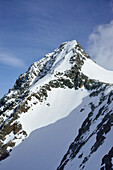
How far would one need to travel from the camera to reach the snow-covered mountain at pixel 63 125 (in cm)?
1488

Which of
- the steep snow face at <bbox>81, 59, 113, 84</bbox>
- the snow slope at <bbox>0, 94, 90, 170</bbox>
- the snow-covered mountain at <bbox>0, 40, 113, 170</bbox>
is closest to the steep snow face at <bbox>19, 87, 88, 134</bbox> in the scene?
the snow-covered mountain at <bbox>0, 40, 113, 170</bbox>

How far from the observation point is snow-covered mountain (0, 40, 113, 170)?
1488cm

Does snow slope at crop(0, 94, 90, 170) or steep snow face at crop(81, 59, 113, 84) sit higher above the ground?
steep snow face at crop(81, 59, 113, 84)

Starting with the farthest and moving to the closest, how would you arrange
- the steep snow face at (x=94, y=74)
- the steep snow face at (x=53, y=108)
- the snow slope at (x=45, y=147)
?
the steep snow face at (x=94, y=74)
the steep snow face at (x=53, y=108)
the snow slope at (x=45, y=147)

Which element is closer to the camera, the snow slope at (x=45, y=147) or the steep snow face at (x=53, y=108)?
the snow slope at (x=45, y=147)

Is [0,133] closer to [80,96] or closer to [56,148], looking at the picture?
[56,148]

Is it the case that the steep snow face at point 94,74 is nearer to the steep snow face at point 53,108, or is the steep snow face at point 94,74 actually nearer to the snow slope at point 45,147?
the steep snow face at point 53,108

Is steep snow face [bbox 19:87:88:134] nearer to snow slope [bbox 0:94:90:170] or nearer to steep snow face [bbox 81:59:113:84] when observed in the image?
snow slope [bbox 0:94:90:170]

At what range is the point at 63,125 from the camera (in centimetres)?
3006

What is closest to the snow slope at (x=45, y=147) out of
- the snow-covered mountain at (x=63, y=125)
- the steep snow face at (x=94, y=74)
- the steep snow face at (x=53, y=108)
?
the snow-covered mountain at (x=63, y=125)

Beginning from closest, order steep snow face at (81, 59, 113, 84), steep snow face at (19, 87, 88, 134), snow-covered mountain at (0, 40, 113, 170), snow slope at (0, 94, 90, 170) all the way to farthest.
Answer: snow-covered mountain at (0, 40, 113, 170), snow slope at (0, 94, 90, 170), steep snow face at (19, 87, 88, 134), steep snow face at (81, 59, 113, 84)

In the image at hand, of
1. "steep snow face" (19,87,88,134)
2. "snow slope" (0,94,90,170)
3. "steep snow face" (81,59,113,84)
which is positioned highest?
"steep snow face" (81,59,113,84)

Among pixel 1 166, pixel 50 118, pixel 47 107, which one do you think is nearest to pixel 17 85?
pixel 47 107

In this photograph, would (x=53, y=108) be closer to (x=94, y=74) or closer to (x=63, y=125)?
(x=63, y=125)
